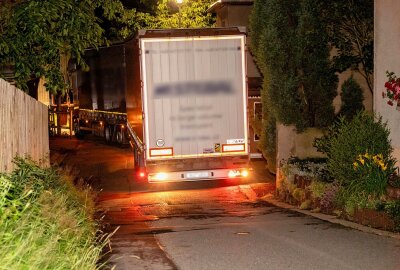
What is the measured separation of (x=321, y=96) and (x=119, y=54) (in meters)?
11.6

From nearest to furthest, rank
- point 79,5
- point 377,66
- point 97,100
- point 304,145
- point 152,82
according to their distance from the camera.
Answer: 1. point 79,5
2. point 377,66
3. point 152,82
4. point 304,145
5. point 97,100

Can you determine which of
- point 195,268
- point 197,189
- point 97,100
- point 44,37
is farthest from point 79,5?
point 97,100

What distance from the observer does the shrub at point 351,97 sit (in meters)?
16.8

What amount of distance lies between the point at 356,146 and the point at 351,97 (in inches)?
159

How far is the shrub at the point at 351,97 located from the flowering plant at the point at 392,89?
11.9 feet

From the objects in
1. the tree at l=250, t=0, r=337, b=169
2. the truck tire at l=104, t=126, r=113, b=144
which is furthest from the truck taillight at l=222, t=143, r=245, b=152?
the truck tire at l=104, t=126, r=113, b=144

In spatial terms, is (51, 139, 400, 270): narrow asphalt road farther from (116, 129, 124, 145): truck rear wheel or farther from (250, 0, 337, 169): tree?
(116, 129, 124, 145): truck rear wheel

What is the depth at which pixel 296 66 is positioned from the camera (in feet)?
55.7

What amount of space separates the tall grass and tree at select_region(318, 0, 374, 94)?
7.81 meters

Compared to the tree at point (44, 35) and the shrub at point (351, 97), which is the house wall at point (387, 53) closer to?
the shrub at point (351, 97)

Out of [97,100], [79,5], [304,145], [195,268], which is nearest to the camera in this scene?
[195,268]

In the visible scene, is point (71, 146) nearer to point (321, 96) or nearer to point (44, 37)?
point (321, 96)

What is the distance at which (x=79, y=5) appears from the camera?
1216 centimetres

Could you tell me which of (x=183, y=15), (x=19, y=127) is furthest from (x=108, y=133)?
(x=19, y=127)
